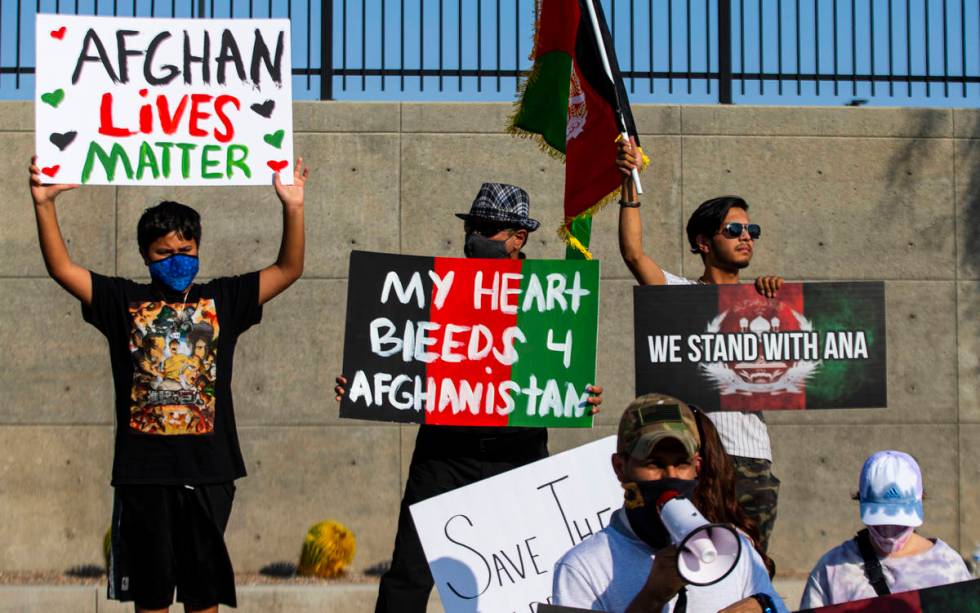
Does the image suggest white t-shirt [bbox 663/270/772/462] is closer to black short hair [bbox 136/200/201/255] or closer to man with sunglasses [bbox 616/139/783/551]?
man with sunglasses [bbox 616/139/783/551]

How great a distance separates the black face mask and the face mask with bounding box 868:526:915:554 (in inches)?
49.6

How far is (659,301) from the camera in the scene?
556 cm

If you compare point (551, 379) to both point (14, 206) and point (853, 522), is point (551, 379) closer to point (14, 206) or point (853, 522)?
point (853, 522)

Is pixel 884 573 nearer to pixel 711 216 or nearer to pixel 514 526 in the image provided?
pixel 514 526

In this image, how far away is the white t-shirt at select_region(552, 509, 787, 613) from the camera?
318cm

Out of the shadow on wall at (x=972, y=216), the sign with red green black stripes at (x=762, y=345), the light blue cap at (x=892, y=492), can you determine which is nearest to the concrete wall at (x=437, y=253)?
the shadow on wall at (x=972, y=216)

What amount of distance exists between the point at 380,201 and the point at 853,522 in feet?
10.5

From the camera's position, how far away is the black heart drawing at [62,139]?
5.52 meters

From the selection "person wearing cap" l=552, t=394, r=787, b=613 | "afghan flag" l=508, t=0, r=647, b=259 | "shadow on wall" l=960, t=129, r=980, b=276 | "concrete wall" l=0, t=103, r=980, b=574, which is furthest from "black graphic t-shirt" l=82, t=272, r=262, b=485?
"shadow on wall" l=960, t=129, r=980, b=276

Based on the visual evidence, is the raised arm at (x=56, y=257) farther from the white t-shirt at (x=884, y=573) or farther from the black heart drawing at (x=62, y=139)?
the white t-shirt at (x=884, y=573)

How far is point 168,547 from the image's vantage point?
5.18m

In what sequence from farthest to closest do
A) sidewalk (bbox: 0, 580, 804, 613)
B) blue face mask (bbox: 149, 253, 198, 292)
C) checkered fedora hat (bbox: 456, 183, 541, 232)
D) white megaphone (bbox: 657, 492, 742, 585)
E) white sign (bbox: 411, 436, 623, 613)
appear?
sidewalk (bbox: 0, 580, 804, 613), checkered fedora hat (bbox: 456, 183, 541, 232), blue face mask (bbox: 149, 253, 198, 292), white sign (bbox: 411, 436, 623, 613), white megaphone (bbox: 657, 492, 742, 585)

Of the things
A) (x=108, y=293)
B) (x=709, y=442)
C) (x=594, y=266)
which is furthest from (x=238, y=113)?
(x=709, y=442)

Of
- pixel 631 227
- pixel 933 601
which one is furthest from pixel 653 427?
pixel 631 227
